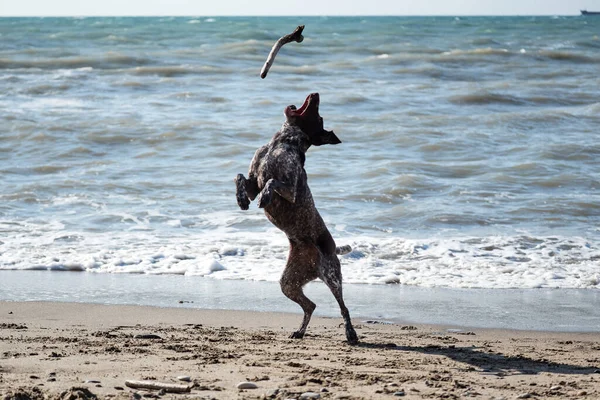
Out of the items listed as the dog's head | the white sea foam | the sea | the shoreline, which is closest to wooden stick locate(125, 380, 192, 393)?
the dog's head

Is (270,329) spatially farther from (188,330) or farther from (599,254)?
(599,254)

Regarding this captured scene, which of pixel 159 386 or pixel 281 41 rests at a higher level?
pixel 281 41

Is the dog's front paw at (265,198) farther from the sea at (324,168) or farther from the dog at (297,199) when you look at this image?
the sea at (324,168)

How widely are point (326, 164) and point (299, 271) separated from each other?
27.1 ft

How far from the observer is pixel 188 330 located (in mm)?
6336

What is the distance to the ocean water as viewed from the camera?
922 cm

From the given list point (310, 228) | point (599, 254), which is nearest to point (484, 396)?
point (310, 228)

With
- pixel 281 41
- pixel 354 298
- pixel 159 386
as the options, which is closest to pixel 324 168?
pixel 354 298

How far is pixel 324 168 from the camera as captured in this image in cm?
1397

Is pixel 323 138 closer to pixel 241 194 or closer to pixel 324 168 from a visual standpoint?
pixel 241 194

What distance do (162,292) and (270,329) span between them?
1.64 meters

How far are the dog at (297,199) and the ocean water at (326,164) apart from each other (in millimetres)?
2375

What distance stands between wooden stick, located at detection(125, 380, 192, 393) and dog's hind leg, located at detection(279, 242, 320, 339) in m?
1.78

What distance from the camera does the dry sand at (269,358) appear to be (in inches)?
179
